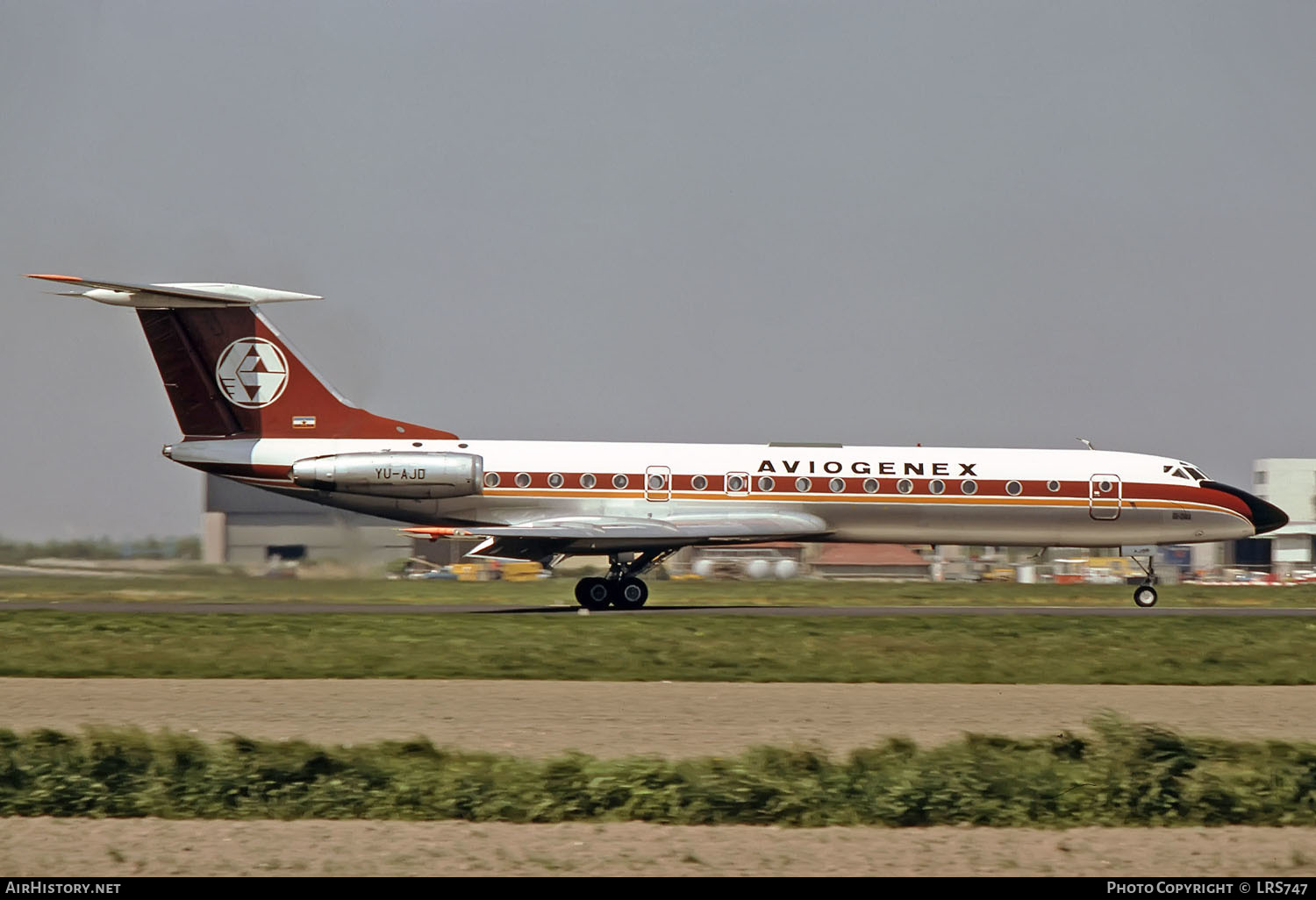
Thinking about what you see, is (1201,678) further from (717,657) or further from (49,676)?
(49,676)

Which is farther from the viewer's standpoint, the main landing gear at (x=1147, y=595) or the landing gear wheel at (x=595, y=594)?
the main landing gear at (x=1147, y=595)

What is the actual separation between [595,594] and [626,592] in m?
0.71

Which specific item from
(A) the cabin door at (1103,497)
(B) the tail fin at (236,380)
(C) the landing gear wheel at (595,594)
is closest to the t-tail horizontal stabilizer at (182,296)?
(B) the tail fin at (236,380)

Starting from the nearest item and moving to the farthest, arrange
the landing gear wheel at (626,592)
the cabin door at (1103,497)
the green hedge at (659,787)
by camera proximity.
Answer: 1. the green hedge at (659,787)
2. the landing gear wheel at (626,592)
3. the cabin door at (1103,497)

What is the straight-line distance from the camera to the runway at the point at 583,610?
94.7 feet

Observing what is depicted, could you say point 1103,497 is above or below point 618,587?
above

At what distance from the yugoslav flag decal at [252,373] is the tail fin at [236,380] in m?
0.02

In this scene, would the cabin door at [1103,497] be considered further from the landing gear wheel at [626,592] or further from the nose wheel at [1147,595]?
the landing gear wheel at [626,592]

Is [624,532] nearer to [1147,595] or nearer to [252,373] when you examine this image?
[252,373]

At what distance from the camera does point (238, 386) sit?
3183 centimetres

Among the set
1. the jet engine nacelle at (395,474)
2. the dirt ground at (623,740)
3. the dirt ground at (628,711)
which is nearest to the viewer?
the dirt ground at (623,740)

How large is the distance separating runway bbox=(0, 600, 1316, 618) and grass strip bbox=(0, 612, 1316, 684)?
1.95 metres

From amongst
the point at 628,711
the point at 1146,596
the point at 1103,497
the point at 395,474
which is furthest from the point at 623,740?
the point at 1146,596
